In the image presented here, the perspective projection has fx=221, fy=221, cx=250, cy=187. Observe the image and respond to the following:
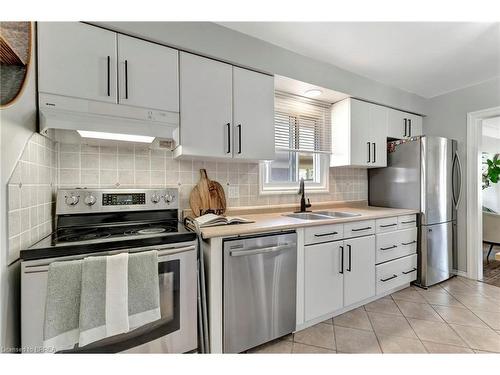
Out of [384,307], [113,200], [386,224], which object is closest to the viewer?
[113,200]

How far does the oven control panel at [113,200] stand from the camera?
1.42 m

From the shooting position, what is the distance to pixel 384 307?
2.12 meters

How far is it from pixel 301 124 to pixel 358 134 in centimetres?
67

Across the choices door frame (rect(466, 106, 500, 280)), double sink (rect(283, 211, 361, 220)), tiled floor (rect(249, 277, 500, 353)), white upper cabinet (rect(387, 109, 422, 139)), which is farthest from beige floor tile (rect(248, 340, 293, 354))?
door frame (rect(466, 106, 500, 280))

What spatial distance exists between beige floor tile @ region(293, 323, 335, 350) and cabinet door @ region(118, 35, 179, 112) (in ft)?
6.37

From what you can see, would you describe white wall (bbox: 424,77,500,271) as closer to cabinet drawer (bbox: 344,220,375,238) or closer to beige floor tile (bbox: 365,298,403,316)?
beige floor tile (bbox: 365,298,403,316)

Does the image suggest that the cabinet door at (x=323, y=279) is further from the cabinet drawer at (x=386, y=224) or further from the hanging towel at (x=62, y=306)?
the hanging towel at (x=62, y=306)

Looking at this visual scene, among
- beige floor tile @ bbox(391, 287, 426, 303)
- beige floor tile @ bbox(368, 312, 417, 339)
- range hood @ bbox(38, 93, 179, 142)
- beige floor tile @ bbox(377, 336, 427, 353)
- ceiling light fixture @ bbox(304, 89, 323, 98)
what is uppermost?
ceiling light fixture @ bbox(304, 89, 323, 98)

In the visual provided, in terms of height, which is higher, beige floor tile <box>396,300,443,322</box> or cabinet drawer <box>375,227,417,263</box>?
cabinet drawer <box>375,227,417,263</box>

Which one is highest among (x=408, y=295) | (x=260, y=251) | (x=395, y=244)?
(x=260, y=251)

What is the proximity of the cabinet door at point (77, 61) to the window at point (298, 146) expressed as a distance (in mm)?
1452

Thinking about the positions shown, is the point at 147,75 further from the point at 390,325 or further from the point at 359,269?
the point at 390,325

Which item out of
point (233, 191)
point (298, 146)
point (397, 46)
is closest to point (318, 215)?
point (298, 146)

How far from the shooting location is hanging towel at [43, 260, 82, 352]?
1.00 meters
